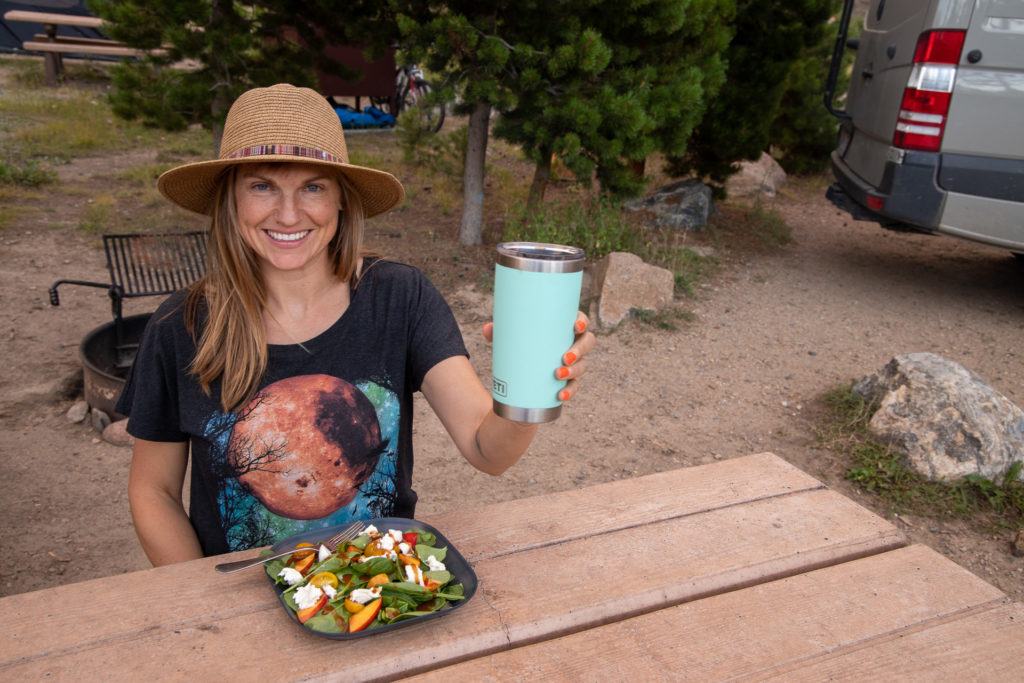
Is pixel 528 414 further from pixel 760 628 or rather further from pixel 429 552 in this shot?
pixel 760 628

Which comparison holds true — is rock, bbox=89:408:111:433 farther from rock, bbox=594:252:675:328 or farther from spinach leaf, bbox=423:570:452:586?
spinach leaf, bbox=423:570:452:586

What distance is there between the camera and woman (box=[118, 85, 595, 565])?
5.13 feet

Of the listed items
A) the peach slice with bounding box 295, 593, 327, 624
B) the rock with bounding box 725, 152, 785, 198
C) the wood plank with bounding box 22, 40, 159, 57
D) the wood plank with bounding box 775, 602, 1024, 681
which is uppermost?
the peach slice with bounding box 295, 593, 327, 624

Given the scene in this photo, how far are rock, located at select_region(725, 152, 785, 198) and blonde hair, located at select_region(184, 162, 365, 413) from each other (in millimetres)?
6979

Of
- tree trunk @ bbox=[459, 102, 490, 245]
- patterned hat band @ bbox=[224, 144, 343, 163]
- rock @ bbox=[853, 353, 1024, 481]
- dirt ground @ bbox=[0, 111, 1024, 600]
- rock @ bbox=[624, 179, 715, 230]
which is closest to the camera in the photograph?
patterned hat band @ bbox=[224, 144, 343, 163]

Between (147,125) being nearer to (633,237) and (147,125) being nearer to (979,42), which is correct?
(633,237)

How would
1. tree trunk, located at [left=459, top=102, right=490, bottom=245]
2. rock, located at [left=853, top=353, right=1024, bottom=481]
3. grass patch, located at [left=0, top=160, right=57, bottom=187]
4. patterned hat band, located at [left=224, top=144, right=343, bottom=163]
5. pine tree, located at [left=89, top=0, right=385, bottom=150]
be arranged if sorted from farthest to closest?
grass patch, located at [left=0, top=160, right=57, bottom=187], tree trunk, located at [left=459, top=102, right=490, bottom=245], pine tree, located at [left=89, top=0, right=385, bottom=150], rock, located at [left=853, top=353, right=1024, bottom=481], patterned hat band, located at [left=224, top=144, right=343, bottom=163]

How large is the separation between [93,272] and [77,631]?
4820 mm

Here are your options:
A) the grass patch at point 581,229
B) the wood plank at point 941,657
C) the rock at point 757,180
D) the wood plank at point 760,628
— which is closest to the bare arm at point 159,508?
the wood plank at point 760,628

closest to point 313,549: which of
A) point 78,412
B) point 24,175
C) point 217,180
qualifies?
point 217,180

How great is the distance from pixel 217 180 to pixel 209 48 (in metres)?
4.03

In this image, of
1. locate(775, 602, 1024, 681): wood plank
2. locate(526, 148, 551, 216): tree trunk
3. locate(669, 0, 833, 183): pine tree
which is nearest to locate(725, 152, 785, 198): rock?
locate(669, 0, 833, 183): pine tree

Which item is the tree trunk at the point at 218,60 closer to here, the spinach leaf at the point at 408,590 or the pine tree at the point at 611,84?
the pine tree at the point at 611,84

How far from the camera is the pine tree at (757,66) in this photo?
613 centimetres
